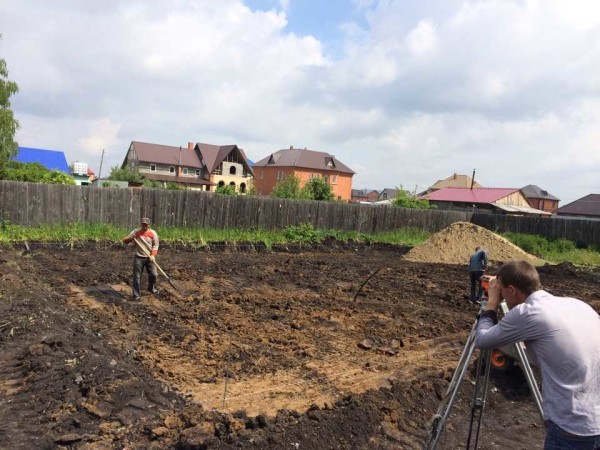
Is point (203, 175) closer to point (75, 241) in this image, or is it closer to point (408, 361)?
point (75, 241)

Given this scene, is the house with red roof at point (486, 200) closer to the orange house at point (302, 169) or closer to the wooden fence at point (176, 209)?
the orange house at point (302, 169)

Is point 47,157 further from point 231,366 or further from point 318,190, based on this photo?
point 231,366

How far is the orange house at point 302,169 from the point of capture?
70562 millimetres

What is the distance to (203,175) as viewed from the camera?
6744cm

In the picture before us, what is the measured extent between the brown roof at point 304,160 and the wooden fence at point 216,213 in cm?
4142

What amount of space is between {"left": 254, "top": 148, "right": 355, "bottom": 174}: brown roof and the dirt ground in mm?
59098

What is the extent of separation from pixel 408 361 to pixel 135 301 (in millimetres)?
5344

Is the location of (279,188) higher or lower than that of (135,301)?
higher

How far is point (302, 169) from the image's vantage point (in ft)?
230

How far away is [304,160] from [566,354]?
68819mm

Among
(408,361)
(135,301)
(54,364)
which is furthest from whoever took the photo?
(135,301)

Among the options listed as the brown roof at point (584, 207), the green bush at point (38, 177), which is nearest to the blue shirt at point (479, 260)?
the green bush at point (38, 177)

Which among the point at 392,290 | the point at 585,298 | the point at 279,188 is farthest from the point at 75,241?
the point at 279,188

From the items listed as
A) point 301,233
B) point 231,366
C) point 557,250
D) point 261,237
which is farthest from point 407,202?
point 231,366
